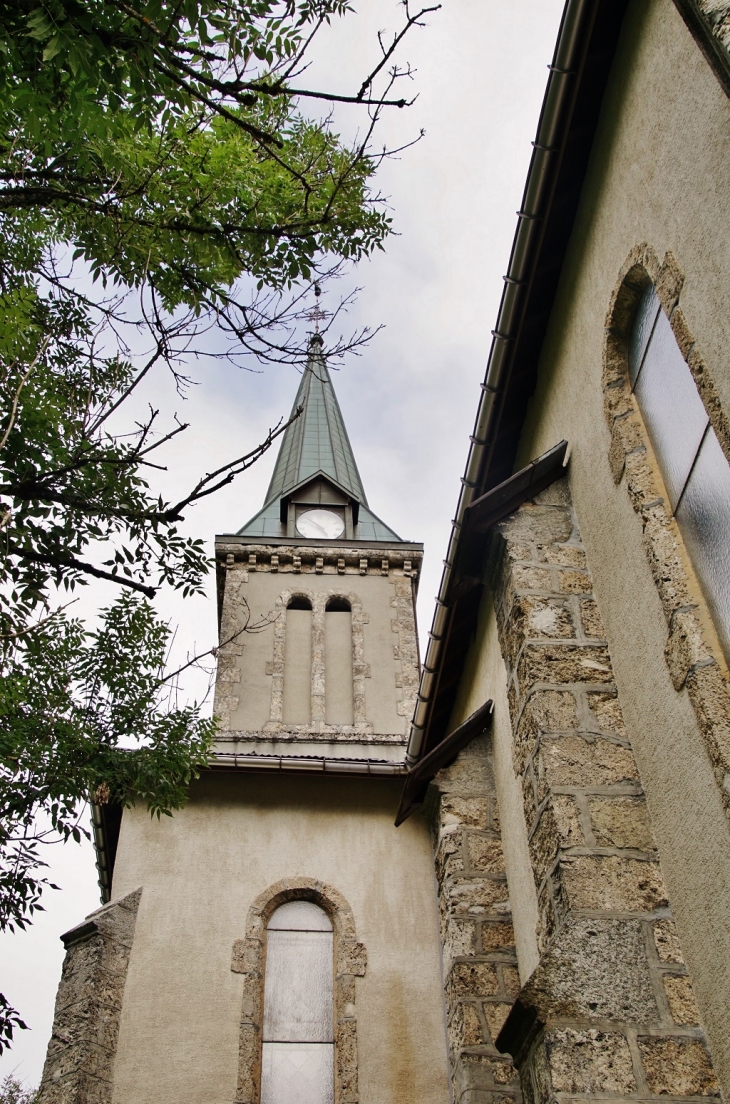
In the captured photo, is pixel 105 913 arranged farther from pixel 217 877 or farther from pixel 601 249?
pixel 601 249

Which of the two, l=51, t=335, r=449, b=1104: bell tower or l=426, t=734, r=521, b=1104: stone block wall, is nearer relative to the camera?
l=426, t=734, r=521, b=1104: stone block wall

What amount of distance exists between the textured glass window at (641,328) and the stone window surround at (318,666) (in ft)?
30.4

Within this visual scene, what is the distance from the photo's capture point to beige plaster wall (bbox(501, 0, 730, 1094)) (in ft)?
11.4

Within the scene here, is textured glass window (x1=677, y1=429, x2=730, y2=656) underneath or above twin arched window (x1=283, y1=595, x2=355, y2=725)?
underneath

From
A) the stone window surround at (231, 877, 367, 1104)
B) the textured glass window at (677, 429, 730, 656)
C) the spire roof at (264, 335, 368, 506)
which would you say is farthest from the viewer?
the spire roof at (264, 335, 368, 506)

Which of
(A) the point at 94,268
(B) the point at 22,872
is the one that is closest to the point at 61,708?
(B) the point at 22,872

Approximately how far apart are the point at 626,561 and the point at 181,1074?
5.48 meters

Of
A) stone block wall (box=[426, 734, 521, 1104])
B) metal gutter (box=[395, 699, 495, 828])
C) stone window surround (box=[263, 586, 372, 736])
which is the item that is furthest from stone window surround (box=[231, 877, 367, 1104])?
stone window surround (box=[263, 586, 372, 736])

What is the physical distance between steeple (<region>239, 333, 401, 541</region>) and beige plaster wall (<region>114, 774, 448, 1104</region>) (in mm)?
7982

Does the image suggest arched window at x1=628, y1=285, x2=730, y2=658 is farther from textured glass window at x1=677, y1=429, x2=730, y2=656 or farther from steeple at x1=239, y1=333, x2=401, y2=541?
steeple at x1=239, y1=333, x2=401, y2=541

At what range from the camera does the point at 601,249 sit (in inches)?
195

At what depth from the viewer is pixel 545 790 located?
4.48 meters

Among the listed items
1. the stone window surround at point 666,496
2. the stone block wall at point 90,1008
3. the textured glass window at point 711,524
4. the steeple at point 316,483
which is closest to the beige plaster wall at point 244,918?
the stone block wall at point 90,1008

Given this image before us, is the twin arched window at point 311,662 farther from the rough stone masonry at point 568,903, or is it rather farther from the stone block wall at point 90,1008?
the rough stone masonry at point 568,903
